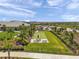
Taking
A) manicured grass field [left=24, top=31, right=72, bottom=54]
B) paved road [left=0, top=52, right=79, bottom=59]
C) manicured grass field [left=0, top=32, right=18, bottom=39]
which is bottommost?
paved road [left=0, top=52, right=79, bottom=59]

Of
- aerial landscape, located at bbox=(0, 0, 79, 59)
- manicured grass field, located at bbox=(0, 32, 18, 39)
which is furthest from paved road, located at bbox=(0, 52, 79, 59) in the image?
manicured grass field, located at bbox=(0, 32, 18, 39)

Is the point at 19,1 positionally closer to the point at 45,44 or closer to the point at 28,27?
the point at 28,27

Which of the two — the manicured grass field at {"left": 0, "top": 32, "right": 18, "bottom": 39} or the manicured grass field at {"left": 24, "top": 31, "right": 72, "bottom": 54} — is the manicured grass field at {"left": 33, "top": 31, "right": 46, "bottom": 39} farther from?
the manicured grass field at {"left": 0, "top": 32, "right": 18, "bottom": 39}

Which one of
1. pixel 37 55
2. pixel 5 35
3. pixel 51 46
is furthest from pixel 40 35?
pixel 5 35

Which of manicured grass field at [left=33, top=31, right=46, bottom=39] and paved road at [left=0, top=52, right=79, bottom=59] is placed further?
manicured grass field at [left=33, top=31, right=46, bottom=39]

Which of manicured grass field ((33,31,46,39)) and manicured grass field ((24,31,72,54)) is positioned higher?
manicured grass field ((33,31,46,39))

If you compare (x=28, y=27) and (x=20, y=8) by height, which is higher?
(x=20, y=8)

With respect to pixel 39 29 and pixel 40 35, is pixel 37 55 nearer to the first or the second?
pixel 40 35

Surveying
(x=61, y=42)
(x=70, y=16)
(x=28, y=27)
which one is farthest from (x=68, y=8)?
(x=28, y=27)
